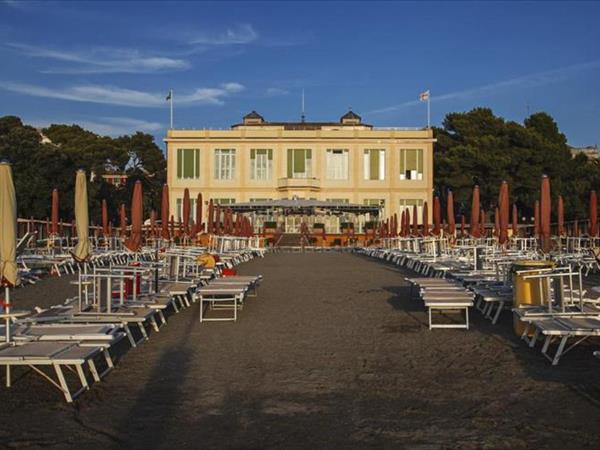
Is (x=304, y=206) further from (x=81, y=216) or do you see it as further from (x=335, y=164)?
(x=81, y=216)

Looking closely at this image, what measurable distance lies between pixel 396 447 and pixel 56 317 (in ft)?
14.6

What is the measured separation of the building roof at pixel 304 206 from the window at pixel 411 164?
9.99m

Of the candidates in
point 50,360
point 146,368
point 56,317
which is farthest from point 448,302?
point 50,360

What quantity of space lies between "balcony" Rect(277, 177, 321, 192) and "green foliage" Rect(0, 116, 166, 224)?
11105mm

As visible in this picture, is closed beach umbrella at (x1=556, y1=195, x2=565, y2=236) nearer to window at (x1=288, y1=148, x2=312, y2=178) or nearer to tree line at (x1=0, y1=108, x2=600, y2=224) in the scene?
tree line at (x1=0, y1=108, x2=600, y2=224)

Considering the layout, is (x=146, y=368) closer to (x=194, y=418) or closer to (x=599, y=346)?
(x=194, y=418)

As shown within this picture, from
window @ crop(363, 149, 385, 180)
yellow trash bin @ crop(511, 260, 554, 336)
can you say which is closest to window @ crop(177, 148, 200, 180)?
window @ crop(363, 149, 385, 180)

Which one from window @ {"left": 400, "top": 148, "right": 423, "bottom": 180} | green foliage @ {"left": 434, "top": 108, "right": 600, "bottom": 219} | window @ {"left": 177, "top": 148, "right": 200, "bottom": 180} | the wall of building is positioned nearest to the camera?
green foliage @ {"left": 434, "top": 108, "right": 600, "bottom": 219}

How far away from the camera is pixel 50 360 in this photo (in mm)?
5320

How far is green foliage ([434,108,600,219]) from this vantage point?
2058 inches

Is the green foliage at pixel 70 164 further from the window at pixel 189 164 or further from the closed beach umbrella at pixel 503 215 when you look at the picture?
the closed beach umbrella at pixel 503 215

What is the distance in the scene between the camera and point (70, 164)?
1864 inches

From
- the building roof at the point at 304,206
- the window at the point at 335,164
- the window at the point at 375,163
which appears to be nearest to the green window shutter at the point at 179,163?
the window at the point at 335,164

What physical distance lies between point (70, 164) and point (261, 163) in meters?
14.7
